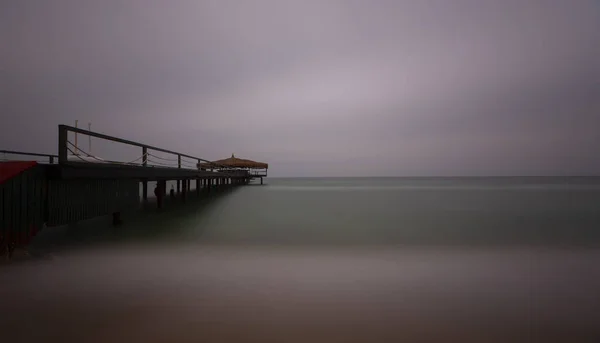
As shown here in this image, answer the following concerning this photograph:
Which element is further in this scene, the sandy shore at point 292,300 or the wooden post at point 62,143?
the wooden post at point 62,143

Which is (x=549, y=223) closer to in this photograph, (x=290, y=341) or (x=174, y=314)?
(x=290, y=341)

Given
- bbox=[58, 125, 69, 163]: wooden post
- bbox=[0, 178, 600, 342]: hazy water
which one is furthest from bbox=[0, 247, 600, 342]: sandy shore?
bbox=[58, 125, 69, 163]: wooden post

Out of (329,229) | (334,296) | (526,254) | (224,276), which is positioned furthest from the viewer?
(329,229)

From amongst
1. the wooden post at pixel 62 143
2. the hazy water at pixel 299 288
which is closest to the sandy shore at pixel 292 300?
the hazy water at pixel 299 288

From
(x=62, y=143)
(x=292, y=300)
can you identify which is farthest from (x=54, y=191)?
(x=292, y=300)

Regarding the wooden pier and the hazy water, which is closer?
the hazy water

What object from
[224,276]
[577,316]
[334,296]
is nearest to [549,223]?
[577,316]

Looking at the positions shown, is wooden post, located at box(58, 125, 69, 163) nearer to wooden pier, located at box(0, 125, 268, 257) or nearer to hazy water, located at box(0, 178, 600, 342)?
wooden pier, located at box(0, 125, 268, 257)

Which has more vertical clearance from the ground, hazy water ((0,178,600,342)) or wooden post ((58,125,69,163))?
wooden post ((58,125,69,163))

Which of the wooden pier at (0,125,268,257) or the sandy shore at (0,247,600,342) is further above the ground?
the wooden pier at (0,125,268,257)

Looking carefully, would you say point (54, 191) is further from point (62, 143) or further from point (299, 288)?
point (299, 288)

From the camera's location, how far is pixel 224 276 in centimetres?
473

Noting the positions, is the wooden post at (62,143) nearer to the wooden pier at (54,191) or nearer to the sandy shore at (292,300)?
the wooden pier at (54,191)

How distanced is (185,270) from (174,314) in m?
1.82
